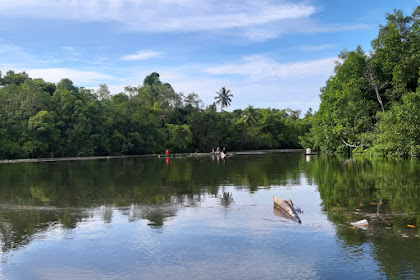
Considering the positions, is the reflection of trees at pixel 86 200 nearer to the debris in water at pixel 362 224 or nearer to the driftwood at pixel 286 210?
the driftwood at pixel 286 210

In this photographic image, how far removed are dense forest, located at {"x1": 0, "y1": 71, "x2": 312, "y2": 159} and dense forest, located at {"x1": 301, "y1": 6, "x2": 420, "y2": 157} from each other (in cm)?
3769

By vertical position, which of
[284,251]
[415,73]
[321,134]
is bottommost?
[284,251]

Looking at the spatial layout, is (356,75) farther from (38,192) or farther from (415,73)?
(38,192)

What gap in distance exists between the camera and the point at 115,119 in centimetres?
8331

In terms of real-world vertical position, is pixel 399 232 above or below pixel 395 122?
below

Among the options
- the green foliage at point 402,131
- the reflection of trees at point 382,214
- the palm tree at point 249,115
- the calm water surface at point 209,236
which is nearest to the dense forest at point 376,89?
the green foliage at point 402,131

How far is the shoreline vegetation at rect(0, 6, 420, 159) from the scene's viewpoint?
1973 inches

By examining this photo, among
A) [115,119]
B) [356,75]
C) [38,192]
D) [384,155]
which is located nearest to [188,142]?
[115,119]

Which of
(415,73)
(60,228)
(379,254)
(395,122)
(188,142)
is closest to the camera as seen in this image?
(379,254)

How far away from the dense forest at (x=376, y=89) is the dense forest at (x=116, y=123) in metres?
37.7

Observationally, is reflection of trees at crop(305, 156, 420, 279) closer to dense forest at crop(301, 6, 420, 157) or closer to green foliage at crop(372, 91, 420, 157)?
green foliage at crop(372, 91, 420, 157)

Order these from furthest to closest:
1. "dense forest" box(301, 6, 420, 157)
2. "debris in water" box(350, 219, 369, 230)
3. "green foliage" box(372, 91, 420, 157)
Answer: "dense forest" box(301, 6, 420, 157) < "green foliage" box(372, 91, 420, 157) < "debris in water" box(350, 219, 369, 230)

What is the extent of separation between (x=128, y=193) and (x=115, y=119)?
222 feet

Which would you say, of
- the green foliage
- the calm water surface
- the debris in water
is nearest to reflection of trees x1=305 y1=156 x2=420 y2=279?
the calm water surface
